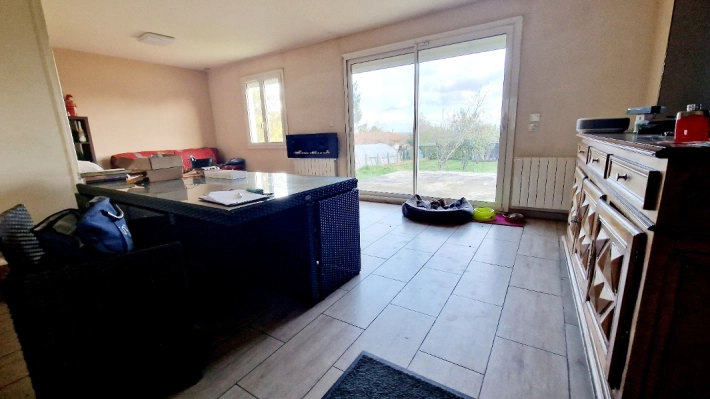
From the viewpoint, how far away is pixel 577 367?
119 centimetres

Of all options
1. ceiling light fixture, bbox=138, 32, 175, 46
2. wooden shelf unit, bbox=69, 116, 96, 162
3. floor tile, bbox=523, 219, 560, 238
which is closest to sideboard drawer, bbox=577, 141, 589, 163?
floor tile, bbox=523, 219, 560, 238

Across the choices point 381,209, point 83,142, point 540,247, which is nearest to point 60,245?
point 540,247

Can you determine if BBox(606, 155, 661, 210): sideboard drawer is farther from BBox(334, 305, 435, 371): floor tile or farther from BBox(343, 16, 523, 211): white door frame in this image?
BBox(343, 16, 523, 211): white door frame

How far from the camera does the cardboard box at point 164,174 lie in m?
1.99

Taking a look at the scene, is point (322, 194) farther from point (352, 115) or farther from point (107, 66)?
point (107, 66)

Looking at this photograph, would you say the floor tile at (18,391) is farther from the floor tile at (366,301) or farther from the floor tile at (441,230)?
the floor tile at (441,230)

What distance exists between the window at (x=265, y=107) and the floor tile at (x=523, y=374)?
187 inches

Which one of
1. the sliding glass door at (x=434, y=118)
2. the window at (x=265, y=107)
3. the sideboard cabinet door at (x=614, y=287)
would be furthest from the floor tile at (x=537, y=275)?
the window at (x=265, y=107)

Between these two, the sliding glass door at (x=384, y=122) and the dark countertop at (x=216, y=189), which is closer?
the dark countertop at (x=216, y=189)

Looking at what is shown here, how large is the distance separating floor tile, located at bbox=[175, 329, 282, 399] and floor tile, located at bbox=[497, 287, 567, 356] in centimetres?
118

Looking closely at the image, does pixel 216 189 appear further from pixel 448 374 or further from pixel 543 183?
pixel 543 183

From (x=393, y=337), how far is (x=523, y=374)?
0.56m

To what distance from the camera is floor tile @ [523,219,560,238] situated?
2734mm

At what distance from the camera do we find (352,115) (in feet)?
14.4
